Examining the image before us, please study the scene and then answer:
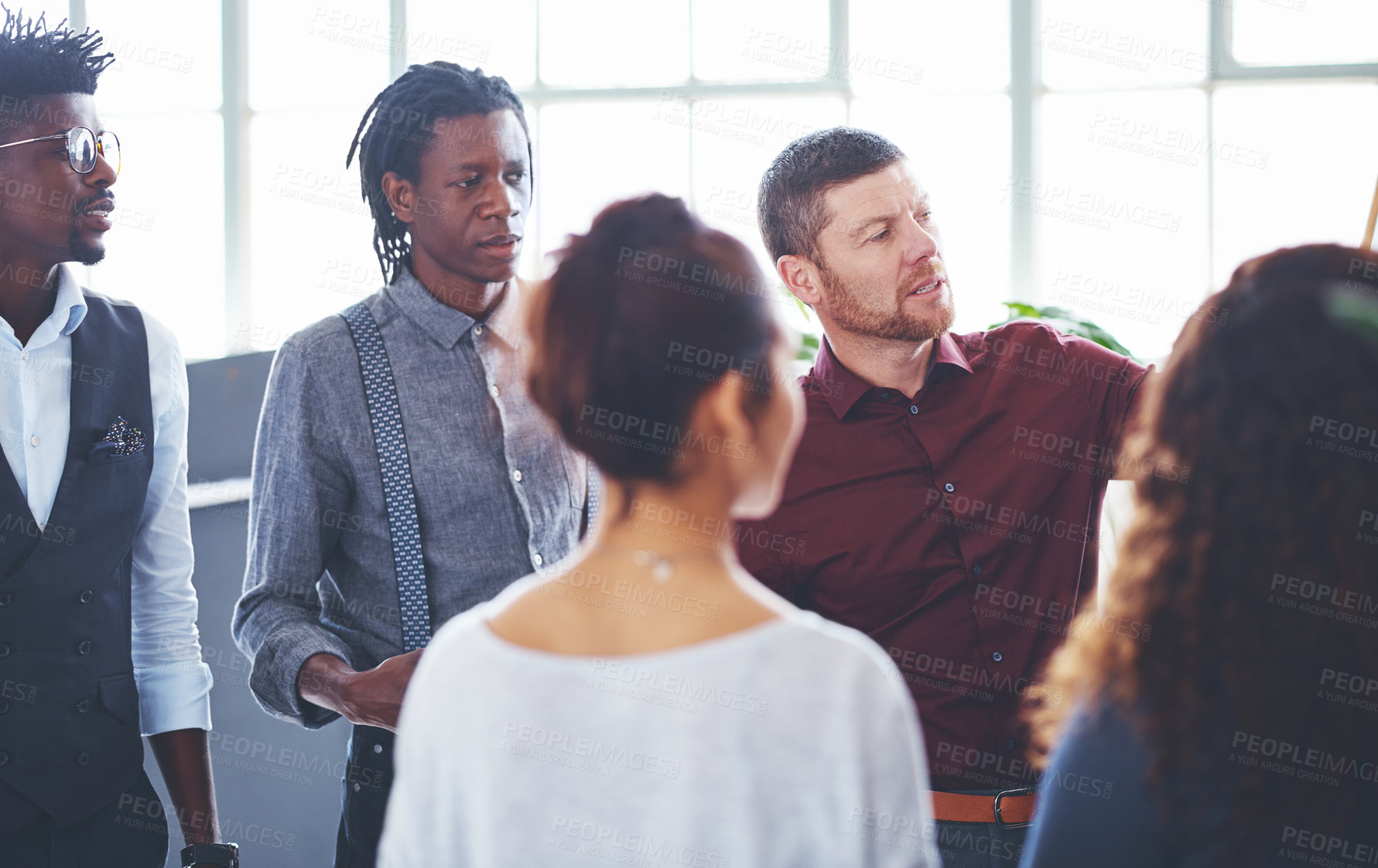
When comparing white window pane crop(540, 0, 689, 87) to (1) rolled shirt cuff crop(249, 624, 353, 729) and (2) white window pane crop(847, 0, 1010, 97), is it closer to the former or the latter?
(2) white window pane crop(847, 0, 1010, 97)

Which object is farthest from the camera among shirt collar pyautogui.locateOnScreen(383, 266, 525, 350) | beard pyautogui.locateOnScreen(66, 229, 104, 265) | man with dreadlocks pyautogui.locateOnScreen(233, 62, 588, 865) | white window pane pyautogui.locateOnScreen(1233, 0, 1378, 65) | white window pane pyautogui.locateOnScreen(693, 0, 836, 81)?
white window pane pyautogui.locateOnScreen(693, 0, 836, 81)

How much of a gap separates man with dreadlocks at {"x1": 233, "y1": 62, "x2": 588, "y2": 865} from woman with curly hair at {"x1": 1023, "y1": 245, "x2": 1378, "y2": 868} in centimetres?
78

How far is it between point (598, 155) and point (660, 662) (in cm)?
311

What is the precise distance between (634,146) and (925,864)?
10.3ft

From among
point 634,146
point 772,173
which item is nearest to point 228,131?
point 634,146

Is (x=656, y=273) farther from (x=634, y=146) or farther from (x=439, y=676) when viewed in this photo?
(x=634, y=146)

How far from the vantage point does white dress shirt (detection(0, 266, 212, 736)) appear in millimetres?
1492

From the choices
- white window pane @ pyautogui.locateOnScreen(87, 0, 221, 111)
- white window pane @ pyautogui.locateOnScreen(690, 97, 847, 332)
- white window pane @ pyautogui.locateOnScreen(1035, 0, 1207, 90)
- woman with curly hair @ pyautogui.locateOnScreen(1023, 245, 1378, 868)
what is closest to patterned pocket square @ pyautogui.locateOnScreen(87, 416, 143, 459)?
woman with curly hair @ pyautogui.locateOnScreen(1023, 245, 1378, 868)

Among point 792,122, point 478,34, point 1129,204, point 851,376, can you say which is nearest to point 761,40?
point 792,122

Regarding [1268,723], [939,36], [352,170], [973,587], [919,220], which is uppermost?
[939,36]

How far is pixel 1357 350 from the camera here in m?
0.77

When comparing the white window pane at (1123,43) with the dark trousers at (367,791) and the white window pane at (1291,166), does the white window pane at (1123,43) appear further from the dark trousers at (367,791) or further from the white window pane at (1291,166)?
the dark trousers at (367,791)

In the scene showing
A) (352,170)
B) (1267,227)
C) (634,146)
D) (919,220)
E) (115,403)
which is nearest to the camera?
(115,403)

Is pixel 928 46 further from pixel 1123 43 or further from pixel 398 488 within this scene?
pixel 398 488
